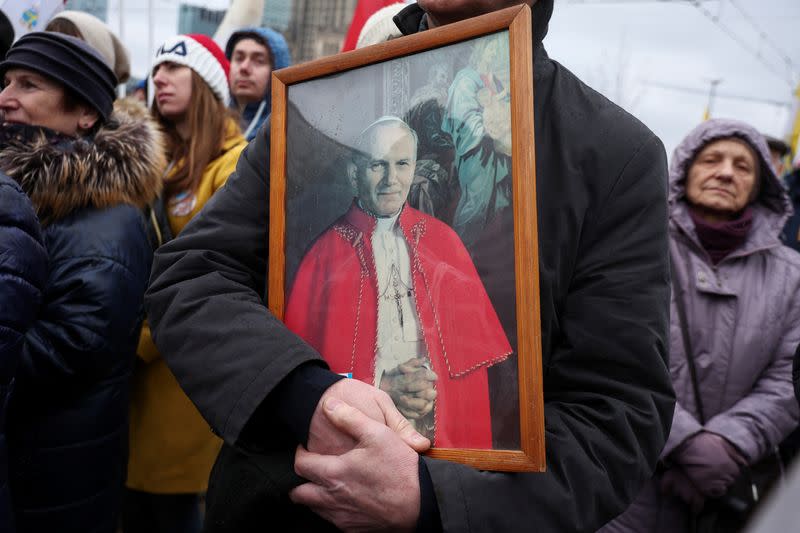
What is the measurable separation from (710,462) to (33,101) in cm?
254

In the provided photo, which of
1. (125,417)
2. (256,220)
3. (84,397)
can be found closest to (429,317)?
(256,220)

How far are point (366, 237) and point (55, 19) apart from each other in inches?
123

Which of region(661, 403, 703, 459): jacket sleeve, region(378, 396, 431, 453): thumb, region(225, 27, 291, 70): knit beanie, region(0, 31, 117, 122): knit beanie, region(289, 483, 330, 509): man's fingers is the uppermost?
region(225, 27, 291, 70): knit beanie

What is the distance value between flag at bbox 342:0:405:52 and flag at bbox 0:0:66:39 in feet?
4.56

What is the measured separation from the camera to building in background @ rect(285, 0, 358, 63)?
4419 cm

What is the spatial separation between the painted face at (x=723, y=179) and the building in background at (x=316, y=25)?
43.4 m

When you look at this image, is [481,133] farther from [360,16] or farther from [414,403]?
[360,16]

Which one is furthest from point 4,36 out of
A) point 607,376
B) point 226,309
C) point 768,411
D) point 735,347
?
point 768,411

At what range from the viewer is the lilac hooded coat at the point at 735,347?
7.96 feet

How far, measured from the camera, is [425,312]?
3.63ft

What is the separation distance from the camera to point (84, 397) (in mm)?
2133

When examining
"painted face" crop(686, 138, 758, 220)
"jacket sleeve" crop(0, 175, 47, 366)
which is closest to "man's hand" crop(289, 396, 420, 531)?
"jacket sleeve" crop(0, 175, 47, 366)

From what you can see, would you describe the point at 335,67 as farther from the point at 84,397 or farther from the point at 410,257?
the point at 84,397

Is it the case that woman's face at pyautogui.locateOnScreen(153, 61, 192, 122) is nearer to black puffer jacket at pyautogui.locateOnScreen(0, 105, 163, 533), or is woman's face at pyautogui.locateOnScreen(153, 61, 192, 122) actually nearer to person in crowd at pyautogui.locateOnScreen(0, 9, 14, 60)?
person in crowd at pyautogui.locateOnScreen(0, 9, 14, 60)
